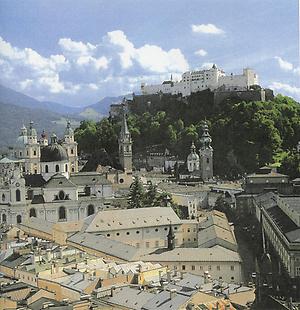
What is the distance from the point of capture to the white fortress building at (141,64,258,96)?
2836 cm

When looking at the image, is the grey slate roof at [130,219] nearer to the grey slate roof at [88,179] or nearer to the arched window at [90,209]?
the arched window at [90,209]

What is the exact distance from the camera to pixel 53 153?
787 inches

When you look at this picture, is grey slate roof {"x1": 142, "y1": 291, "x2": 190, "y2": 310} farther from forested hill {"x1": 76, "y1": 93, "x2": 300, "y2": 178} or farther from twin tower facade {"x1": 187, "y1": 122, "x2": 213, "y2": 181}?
twin tower facade {"x1": 187, "y1": 122, "x2": 213, "y2": 181}

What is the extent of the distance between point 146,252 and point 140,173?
12.3 metres

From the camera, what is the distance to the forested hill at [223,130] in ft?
75.6

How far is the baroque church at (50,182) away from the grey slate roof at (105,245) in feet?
10.8

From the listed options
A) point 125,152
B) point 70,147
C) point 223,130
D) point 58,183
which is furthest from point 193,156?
point 58,183

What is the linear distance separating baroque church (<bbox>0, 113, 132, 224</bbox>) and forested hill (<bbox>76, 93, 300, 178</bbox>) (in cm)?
366

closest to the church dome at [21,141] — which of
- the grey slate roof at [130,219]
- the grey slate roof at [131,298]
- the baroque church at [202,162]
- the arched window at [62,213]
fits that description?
the arched window at [62,213]

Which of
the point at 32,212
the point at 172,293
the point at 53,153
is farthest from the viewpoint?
the point at 53,153

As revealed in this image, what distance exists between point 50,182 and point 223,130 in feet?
28.6

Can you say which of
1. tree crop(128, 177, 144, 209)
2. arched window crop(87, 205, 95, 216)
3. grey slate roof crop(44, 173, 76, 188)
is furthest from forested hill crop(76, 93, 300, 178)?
grey slate roof crop(44, 173, 76, 188)

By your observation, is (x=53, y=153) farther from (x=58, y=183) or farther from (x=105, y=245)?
(x=105, y=245)

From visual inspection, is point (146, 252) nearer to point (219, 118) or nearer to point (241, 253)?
point (241, 253)
